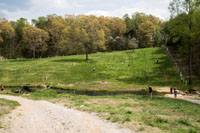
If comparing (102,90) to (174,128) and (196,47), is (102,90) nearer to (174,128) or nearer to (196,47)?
(174,128)

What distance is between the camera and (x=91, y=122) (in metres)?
15.2

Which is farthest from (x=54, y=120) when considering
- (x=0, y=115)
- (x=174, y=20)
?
(x=174, y=20)

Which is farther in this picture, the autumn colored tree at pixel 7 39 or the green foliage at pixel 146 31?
the green foliage at pixel 146 31

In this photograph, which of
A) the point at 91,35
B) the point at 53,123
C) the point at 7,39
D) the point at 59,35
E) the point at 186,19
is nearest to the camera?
the point at 53,123

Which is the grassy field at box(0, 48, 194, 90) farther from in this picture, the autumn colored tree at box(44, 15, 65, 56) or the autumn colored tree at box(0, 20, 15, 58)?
the autumn colored tree at box(0, 20, 15, 58)

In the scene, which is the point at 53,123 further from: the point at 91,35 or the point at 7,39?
the point at 7,39

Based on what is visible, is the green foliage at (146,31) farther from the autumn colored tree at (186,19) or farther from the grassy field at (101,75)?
the autumn colored tree at (186,19)

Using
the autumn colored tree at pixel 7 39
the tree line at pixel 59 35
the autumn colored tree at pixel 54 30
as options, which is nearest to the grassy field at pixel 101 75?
the tree line at pixel 59 35

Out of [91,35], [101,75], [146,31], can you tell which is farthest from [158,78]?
[146,31]

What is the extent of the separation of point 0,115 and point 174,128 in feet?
55.7

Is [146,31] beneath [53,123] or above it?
above

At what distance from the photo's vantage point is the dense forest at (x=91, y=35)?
4283cm

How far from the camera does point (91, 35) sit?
6400cm

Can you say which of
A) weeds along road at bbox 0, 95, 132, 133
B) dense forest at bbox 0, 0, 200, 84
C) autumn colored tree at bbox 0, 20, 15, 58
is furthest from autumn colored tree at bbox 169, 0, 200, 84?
autumn colored tree at bbox 0, 20, 15, 58
